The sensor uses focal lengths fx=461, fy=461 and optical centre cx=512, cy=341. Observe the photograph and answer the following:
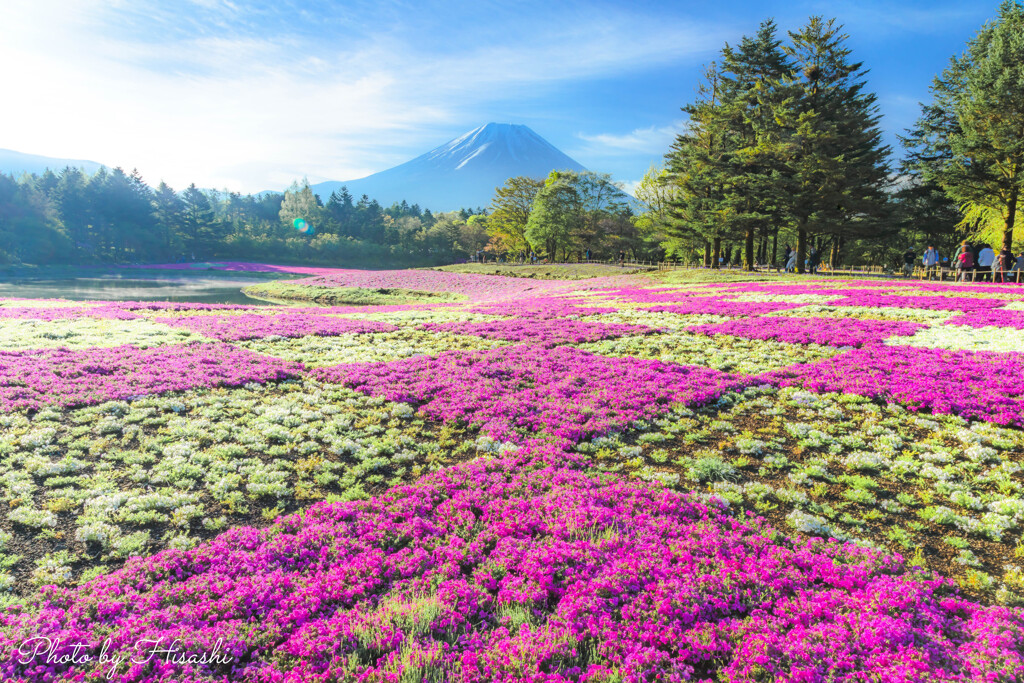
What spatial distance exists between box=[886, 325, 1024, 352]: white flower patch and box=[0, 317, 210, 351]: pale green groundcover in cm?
2763

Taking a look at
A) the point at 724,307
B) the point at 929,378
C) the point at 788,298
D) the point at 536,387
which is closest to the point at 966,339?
the point at 929,378

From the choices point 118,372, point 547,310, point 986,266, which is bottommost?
point 118,372

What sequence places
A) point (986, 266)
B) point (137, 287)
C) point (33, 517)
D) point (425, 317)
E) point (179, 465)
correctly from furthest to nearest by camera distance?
1. point (137, 287)
2. point (986, 266)
3. point (425, 317)
4. point (179, 465)
5. point (33, 517)

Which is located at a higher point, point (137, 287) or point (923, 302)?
point (137, 287)

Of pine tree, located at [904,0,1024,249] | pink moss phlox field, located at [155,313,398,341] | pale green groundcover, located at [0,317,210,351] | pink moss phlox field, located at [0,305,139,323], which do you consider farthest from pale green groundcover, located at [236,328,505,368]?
pine tree, located at [904,0,1024,249]

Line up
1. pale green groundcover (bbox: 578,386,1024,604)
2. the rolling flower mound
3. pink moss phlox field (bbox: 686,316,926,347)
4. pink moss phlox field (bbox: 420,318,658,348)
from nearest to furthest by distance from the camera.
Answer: pale green groundcover (bbox: 578,386,1024,604) → pink moss phlox field (bbox: 686,316,926,347) → pink moss phlox field (bbox: 420,318,658,348) → the rolling flower mound

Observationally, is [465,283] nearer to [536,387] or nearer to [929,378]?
[536,387]

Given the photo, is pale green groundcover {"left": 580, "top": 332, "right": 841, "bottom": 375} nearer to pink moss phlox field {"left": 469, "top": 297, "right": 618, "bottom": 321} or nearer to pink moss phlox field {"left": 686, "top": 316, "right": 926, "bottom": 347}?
pink moss phlox field {"left": 686, "top": 316, "right": 926, "bottom": 347}

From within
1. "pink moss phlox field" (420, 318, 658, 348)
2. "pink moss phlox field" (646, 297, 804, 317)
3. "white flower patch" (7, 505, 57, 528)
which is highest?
"pink moss phlox field" (646, 297, 804, 317)

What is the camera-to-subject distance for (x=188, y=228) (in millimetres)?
114500

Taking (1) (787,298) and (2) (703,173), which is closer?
(1) (787,298)

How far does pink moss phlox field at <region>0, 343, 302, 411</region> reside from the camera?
38.1 ft

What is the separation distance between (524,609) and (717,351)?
49.2 feet

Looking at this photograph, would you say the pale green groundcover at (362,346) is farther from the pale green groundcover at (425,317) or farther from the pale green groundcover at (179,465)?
the pale green groundcover at (179,465)
